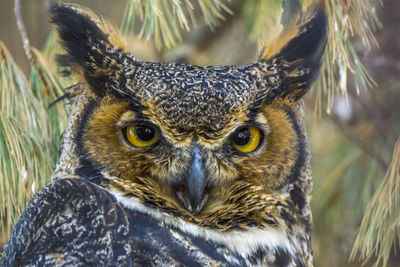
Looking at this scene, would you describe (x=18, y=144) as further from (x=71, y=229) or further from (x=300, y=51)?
(x=300, y=51)

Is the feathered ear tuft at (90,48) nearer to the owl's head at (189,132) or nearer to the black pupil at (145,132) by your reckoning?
the owl's head at (189,132)

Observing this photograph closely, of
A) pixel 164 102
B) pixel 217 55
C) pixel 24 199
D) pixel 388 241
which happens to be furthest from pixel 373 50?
pixel 24 199

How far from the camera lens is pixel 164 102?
1486 mm

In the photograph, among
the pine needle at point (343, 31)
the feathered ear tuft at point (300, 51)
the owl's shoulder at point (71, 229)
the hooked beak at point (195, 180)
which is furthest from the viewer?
the pine needle at point (343, 31)

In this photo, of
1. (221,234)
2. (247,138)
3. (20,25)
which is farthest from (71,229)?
(20,25)

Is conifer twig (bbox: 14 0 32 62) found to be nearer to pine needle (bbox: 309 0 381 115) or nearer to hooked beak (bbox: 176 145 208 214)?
hooked beak (bbox: 176 145 208 214)

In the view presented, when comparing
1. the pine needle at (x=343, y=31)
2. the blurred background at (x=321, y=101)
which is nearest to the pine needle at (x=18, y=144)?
the blurred background at (x=321, y=101)

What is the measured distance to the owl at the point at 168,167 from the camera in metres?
1.38

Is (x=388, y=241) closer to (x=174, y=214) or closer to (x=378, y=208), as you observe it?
(x=378, y=208)

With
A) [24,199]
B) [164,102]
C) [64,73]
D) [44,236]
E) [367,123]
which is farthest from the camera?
[367,123]

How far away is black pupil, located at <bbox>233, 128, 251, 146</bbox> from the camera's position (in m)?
1.55

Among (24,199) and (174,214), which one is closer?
(174,214)

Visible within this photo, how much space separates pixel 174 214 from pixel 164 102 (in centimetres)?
28

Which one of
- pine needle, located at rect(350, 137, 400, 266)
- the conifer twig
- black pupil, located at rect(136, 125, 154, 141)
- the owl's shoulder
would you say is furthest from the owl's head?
pine needle, located at rect(350, 137, 400, 266)
